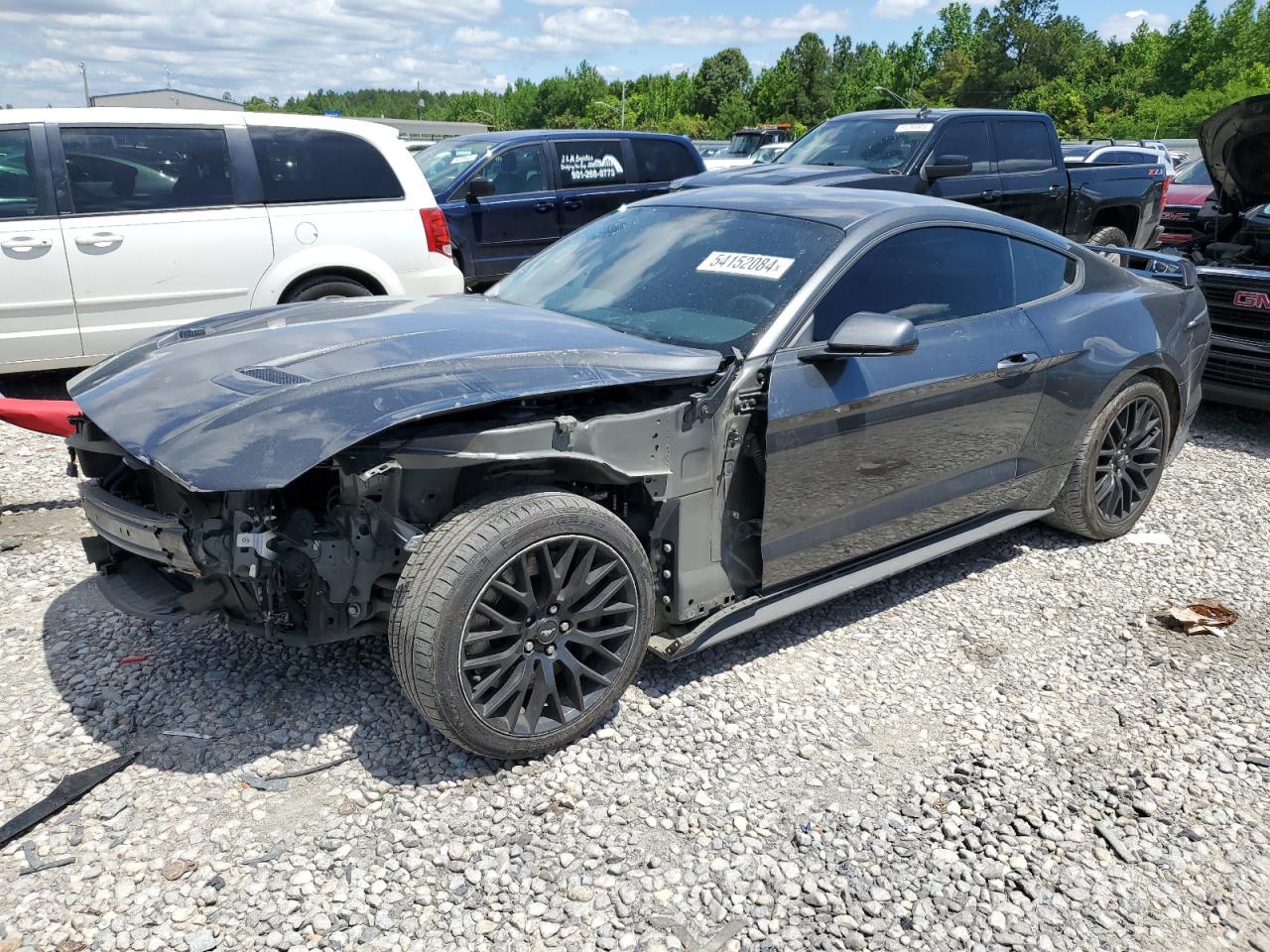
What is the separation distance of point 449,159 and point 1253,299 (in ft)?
23.4

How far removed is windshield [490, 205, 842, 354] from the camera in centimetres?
341

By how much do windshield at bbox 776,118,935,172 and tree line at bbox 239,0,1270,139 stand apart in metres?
44.1

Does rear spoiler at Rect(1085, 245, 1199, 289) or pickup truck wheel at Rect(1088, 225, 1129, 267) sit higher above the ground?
rear spoiler at Rect(1085, 245, 1199, 289)

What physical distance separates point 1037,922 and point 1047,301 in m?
2.73

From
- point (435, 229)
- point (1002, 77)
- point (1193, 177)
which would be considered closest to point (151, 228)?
point (435, 229)

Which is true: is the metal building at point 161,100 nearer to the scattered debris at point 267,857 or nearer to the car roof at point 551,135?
the car roof at point 551,135

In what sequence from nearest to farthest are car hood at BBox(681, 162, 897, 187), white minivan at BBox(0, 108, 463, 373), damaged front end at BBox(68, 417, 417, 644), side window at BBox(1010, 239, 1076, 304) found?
damaged front end at BBox(68, 417, 417, 644)
side window at BBox(1010, 239, 1076, 304)
white minivan at BBox(0, 108, 463, 373)
car hood at BBox(681, 162, 897, 187)

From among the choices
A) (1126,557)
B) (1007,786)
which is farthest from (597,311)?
(1126,557)

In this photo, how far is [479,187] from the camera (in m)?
9.00

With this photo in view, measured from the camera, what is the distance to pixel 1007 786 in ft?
9.78

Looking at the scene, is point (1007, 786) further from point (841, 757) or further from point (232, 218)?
point (232, 218)

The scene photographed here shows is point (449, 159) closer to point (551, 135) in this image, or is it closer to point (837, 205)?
point (551, 135)

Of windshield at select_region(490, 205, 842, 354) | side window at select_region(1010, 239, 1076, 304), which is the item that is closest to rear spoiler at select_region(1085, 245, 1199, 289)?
side window at select_region(1010, 239, 1076, 304)

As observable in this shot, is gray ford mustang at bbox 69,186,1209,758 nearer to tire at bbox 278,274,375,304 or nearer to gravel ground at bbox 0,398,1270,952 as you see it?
gravel ground at bbox 0,398,1270,952
